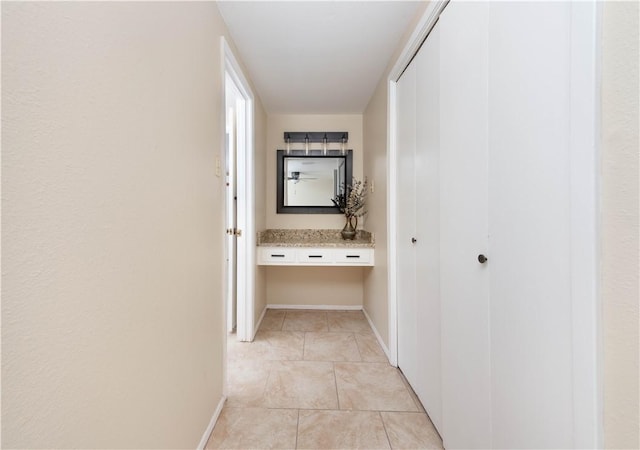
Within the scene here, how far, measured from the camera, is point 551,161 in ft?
2.39

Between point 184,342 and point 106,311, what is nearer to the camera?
point 106,311

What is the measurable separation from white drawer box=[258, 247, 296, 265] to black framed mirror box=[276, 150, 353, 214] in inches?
25.6

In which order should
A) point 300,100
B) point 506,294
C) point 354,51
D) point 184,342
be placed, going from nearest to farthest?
point 506,294, point 184,342, point 354,51, point 300,100

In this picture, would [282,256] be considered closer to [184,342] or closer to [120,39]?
[184,342]

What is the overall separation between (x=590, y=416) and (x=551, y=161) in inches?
23.7

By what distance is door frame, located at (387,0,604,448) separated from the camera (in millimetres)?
607

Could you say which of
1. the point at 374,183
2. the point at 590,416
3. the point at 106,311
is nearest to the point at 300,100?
the point at 374,183

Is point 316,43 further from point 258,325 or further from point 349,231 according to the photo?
point 258,325

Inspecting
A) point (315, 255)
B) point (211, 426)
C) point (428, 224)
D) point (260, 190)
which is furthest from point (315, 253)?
point (211, 426)

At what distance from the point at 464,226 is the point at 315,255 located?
1828mm

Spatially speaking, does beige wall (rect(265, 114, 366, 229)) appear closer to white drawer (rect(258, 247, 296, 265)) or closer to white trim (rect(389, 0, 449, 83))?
white drawer (rect(258, 247, 296, 265))

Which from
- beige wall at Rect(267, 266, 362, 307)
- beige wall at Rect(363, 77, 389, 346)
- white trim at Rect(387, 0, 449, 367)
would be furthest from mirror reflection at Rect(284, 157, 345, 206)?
white trim at Rect(387, 0, 449, 367)

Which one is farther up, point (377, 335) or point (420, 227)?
point (420, 227)

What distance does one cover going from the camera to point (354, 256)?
9.12 ft
